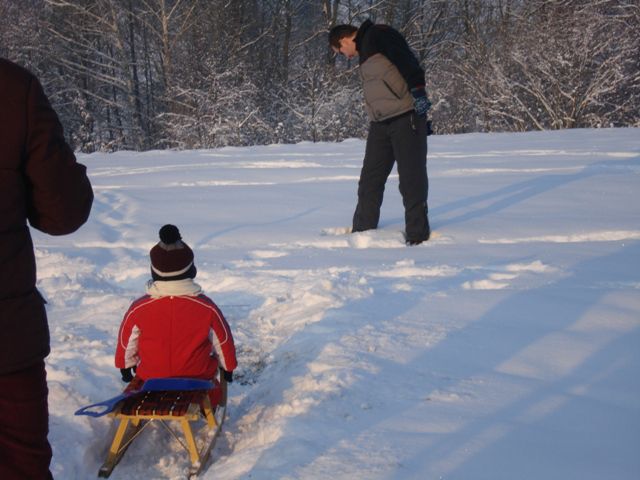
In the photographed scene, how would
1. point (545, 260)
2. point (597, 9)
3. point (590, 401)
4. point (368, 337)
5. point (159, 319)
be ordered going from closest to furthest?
point (590, 401) < point (159, 319) < point (368, 337) < point (545, 260) < point (597, 9)

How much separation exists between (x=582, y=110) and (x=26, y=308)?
17.3 meters

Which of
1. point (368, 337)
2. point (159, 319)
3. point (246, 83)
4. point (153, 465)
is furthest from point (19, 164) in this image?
point (246, 83)

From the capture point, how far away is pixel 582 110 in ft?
56.5

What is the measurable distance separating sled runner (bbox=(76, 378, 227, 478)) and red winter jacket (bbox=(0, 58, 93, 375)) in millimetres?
1139

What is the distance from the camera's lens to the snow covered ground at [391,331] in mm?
2652

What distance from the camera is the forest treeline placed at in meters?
17.6

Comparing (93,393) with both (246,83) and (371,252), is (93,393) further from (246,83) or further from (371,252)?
(246,83)

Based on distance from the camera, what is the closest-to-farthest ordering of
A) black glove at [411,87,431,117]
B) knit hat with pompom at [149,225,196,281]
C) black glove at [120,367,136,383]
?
knit hat with pompom at [149,225,196,281]
black glove at [120,367,136,383]
black glove at [411,87,431,117]

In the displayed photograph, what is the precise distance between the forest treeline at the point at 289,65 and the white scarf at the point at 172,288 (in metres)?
15.7

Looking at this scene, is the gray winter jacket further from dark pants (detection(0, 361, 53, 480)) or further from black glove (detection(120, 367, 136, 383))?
dark pants (detection(0, 361, 53, 480))

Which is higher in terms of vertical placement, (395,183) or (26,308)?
(26,308)

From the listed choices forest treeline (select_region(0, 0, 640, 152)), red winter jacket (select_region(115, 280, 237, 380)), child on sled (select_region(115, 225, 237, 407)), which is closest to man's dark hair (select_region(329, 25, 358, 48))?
child on sled (select_region(115, 225, 237, 407))

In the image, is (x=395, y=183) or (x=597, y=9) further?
(x=597, y=9)

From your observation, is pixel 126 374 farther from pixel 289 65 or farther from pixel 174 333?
pixel 289 65
